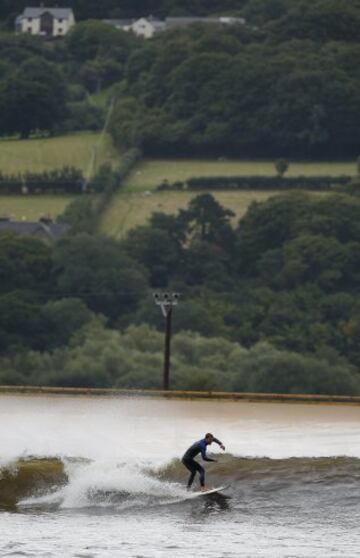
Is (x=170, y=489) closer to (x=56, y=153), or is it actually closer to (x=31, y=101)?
(x=56, y=153)

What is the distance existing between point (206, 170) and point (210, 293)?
25891mm

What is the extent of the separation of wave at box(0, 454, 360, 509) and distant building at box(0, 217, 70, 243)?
82.7 m

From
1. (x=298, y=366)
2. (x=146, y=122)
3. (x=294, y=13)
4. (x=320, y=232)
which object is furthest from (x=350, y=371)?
(x=294, y=13)

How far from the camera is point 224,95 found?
164m

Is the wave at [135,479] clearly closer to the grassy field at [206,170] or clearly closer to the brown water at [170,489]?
the brown water at [170,489]

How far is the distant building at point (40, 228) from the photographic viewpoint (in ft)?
414

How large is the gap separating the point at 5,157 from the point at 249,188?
2558 centimetres

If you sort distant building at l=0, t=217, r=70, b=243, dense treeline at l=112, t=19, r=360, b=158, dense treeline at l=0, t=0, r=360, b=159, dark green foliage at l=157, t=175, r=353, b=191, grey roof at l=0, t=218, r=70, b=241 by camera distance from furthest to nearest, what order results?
dense treeline at l=0, t=0, r=360, b=159, dense treeline at l=112, t=19, r=360, b=158, dark green foliage at l=157, t=175, r=353, b=191, grey roof at l=0, t=218, r=70, b=241, distant building at l=0, t=217, r=70, b=243

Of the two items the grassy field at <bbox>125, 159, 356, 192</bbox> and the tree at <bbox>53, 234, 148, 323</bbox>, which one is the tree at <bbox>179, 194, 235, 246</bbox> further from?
the tree at <bbox>53, 234, 148, 323</bbox>

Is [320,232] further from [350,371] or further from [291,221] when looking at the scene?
[350,371]

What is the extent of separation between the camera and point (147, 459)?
4078 centimetres

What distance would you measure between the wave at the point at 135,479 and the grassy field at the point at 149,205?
91.1 metres

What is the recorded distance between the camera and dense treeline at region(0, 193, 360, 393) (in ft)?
277

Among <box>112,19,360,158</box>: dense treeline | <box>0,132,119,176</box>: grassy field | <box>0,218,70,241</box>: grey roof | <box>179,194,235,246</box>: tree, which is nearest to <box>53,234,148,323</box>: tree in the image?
<box>0,218,70,241</box>: grey roof
